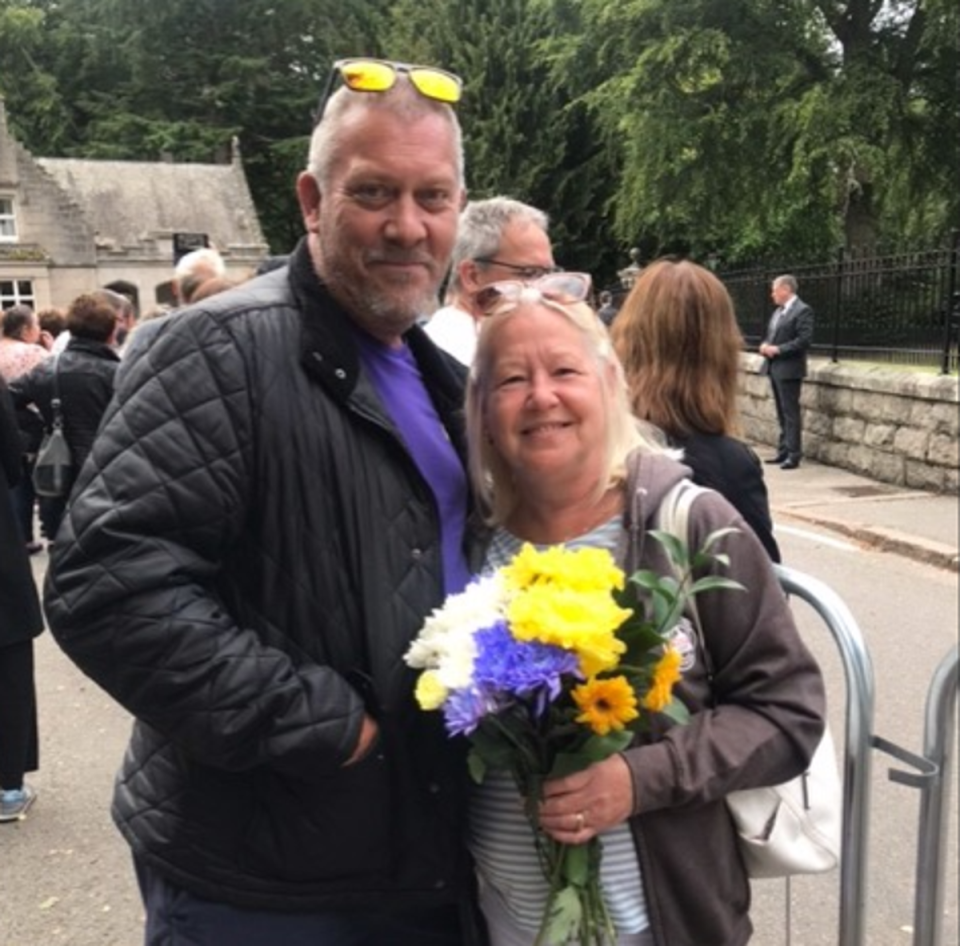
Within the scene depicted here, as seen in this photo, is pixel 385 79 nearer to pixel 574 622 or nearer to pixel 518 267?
pixel 574 622

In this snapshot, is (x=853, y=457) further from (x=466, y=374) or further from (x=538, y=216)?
(x=466, y=374)

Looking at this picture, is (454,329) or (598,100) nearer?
(454,329)

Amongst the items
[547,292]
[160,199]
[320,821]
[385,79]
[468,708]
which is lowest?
[320,821]

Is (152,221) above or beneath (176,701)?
above

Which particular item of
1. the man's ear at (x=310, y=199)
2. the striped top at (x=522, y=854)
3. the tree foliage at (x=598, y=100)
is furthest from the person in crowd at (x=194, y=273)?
the tree foliage at (x=598, y=100)

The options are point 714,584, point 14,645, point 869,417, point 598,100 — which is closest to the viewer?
point 714,584

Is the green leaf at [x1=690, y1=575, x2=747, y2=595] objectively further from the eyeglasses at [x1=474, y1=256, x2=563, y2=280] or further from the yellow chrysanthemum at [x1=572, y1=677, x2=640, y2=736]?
the eyeglasses at [x1=474, y1=256, x2=563, y2=280]

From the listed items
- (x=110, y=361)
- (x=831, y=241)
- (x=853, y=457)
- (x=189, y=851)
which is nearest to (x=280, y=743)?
(x=189, y=851)

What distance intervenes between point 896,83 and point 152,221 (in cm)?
3037

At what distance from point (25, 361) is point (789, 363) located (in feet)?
24.9

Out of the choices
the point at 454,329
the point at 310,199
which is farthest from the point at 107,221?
the point at 310,199

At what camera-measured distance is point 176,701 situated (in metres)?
1.42

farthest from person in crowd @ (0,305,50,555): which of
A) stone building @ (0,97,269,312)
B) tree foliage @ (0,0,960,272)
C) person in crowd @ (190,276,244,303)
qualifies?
stone building @ (0,97,269,312)

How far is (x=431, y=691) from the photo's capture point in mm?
1424
